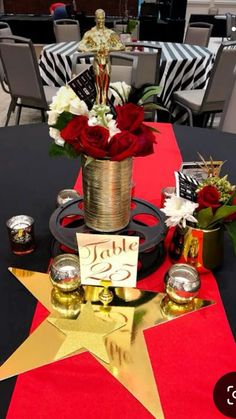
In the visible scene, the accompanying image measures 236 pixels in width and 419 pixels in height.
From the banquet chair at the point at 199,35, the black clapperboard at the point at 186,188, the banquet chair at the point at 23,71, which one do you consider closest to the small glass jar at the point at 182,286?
the black clapperboard at the point at 186,188

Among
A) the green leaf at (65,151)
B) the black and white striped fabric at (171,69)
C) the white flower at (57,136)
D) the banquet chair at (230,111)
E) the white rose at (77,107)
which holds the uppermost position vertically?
the white rose at (77,107)

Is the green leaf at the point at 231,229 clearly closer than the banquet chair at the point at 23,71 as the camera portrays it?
Yes

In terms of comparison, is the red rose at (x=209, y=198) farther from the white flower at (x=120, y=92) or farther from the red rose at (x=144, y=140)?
the white flower at (x=120, y=92)

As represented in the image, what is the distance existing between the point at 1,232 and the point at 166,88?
235cm

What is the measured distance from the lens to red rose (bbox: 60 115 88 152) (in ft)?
2.23

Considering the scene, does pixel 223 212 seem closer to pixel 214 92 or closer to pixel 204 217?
pixel 204 217

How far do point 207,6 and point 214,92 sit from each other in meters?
5.10

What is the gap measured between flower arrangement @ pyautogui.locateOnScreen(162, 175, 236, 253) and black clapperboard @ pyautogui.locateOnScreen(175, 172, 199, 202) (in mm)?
26

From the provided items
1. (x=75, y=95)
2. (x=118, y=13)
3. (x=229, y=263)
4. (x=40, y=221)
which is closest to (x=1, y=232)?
(x=40, y=221)

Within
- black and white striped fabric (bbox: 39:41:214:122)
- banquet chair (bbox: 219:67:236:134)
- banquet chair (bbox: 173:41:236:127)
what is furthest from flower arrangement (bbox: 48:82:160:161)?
black and white striped fabric (bbox: 39:41:214:122)

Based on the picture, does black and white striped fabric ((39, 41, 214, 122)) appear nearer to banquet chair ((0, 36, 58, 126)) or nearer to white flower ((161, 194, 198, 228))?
banquet chair ((0, 36, 58, 126))

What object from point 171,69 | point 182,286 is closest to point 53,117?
point 182,286

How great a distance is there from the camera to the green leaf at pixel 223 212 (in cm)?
71

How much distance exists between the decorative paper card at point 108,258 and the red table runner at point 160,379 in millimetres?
103
